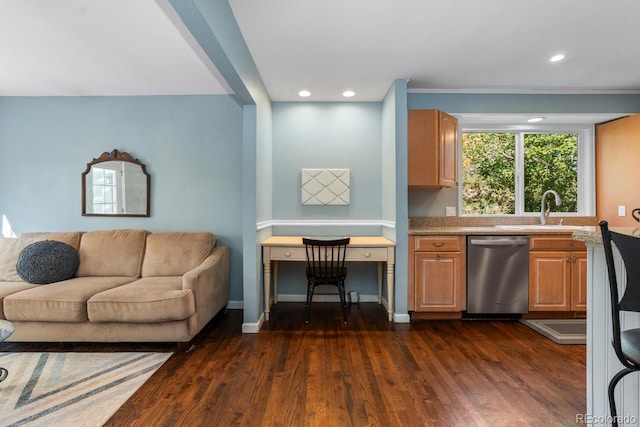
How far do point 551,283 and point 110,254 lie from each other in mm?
4440

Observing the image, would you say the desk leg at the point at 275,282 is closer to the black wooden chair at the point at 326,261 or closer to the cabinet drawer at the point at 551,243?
the black wooden chair at the point at 326,261

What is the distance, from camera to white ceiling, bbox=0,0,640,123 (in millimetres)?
2139

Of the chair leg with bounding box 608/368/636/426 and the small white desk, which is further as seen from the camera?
the small white desk

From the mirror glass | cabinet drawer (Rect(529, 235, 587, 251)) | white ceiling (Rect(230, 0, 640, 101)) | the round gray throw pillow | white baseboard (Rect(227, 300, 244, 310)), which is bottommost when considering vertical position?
white baseboard (Rect(227, 300, 244, 310))

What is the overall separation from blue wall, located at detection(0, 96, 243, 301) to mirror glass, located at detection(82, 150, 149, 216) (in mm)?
85

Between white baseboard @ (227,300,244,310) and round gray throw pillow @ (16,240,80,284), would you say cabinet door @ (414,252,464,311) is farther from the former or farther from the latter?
round gray throw pillow @ (16,240,80,284)

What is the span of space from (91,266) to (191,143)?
5.36 feet

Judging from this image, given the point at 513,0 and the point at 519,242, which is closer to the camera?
the point at 513,0

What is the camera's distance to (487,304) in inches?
126

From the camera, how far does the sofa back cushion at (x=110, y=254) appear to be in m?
3.24

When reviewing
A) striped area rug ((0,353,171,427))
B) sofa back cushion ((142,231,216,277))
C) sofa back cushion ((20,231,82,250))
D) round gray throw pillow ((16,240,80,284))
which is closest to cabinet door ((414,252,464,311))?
sofa back cushion ((142,231,216,277))

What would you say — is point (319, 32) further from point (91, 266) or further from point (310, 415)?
point (91, 266)

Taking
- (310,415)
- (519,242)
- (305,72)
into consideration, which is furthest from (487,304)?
(305,72)

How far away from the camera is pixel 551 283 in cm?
A: 320
